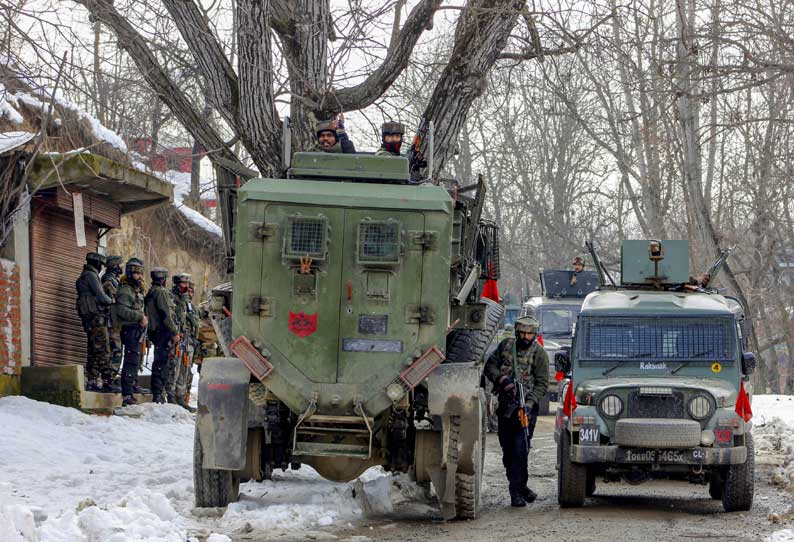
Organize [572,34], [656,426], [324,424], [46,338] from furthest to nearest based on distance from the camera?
[46,338], [572,34], [656,426], [324,424]

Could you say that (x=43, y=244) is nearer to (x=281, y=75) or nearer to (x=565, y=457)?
(x=281, y=75)

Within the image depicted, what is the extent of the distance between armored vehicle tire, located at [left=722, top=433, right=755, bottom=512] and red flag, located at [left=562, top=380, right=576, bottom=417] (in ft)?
4.90

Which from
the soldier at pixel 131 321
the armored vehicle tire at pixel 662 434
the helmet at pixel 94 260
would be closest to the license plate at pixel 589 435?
the armored vehicle tire at pixel 662 434

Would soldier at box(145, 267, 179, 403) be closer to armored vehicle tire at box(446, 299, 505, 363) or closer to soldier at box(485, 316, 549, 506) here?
soldier at box(485, 316, 549, 506)

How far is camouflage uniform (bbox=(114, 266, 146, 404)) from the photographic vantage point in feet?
55.5

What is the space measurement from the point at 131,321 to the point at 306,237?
7514mm

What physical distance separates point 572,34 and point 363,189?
4.47m

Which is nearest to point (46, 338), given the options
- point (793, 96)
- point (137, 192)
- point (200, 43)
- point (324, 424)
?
point (137, 192)

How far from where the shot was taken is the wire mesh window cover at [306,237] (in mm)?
9977

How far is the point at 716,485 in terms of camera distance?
1235 centimetres

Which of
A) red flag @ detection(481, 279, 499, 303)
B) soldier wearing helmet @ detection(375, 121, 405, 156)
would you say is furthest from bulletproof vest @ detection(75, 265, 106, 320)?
soldier wearing helmet @ detection(375, 121, 405, 156)

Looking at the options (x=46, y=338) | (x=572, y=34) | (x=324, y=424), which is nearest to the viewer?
(x=324, y=424)

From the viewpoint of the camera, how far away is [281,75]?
555 inches

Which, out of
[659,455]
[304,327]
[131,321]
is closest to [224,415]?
[304,327]
